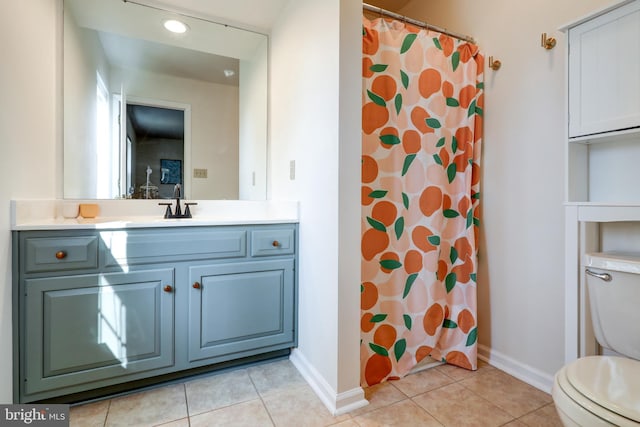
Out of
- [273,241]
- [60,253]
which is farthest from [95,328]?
[273,241]

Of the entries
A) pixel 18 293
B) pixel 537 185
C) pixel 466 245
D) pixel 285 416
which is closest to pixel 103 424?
pixel 18 293

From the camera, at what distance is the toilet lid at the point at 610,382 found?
32.9 inches

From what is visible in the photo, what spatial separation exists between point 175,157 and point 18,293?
109 centimetres

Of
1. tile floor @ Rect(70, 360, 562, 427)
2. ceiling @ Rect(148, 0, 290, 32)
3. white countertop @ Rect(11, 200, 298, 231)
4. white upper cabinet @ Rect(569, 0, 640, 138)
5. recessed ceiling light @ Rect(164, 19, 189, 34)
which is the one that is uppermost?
ceiling @ Rect(148, 0, 290, 32)

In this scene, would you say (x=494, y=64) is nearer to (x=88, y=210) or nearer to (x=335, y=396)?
(x=335, y=396)

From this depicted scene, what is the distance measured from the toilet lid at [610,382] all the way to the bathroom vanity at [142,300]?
1337mm

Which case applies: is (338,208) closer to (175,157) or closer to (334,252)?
(334,252)

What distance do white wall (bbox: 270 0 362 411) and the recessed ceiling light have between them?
0.77m

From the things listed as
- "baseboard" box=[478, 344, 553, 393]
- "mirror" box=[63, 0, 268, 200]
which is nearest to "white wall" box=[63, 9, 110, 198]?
"mirror" box=[63, 0, 268, 200]

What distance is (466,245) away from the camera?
1.85 meters

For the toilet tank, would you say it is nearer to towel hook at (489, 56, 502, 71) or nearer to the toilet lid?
the toilet lid

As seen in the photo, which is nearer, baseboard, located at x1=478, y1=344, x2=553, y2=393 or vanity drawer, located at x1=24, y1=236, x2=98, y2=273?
vanity drawer, located at x1=24, y1=236, x2=98, y2=273

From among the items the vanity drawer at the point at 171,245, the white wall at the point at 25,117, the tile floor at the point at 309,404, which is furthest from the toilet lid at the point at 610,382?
the white wall at the point at 25,117

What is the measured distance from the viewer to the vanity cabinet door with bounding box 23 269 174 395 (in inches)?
53.7
